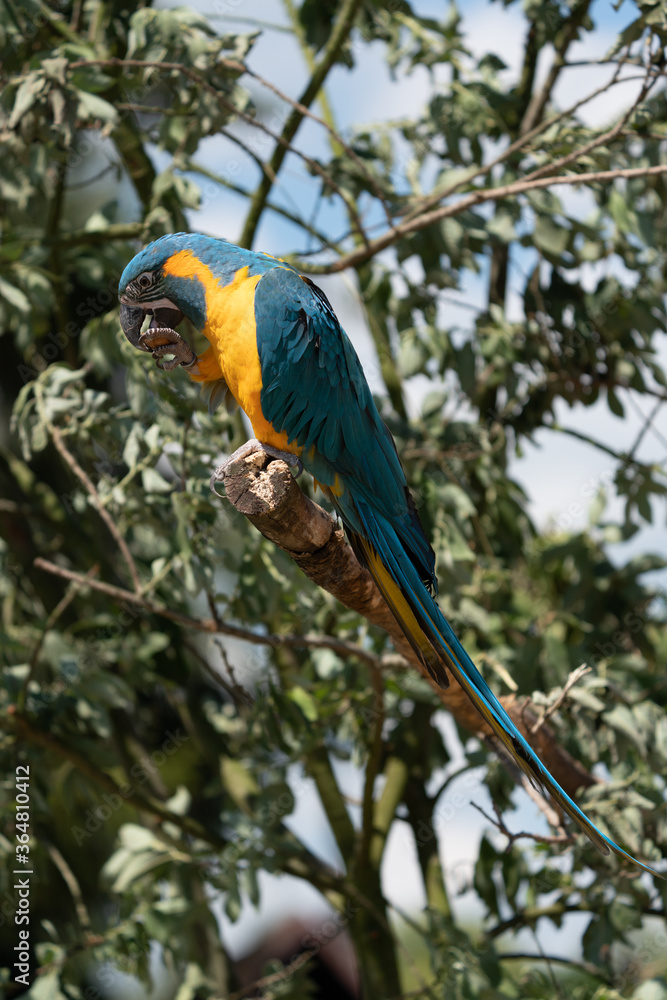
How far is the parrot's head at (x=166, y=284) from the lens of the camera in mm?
2160

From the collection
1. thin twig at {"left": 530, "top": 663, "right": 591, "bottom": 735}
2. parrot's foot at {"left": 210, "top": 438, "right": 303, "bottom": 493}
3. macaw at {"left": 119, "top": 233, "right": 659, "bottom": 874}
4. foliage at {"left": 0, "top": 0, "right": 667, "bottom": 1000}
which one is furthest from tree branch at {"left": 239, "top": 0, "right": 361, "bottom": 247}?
thin twig at {"left": 530, "top": 663, "right": 591, "bottom": 735}

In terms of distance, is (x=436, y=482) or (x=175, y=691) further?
(x=175, y=691)

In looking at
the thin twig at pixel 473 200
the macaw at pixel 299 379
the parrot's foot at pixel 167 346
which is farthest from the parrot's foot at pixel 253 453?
the thin twig at pixel 473 200

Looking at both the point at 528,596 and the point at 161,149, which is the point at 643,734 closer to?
the point at 528,596

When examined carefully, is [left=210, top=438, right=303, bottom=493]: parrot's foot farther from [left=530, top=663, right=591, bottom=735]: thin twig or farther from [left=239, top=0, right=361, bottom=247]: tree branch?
[left=239, top=0, right=361, bottom=247]: tree branch

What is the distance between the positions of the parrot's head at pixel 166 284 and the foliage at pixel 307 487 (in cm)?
21

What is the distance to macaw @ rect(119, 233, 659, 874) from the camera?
203 centimetres

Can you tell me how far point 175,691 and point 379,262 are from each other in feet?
6.29

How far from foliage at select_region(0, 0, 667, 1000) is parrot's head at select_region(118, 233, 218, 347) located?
21 cm

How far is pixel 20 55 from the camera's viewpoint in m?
3.04

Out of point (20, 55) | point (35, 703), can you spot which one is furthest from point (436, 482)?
point (20, 55)

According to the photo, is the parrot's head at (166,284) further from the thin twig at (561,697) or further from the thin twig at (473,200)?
the thin twig at (561,697)

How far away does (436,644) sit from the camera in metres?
1.86

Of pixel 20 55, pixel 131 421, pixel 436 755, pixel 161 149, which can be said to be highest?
pixel 20 55
